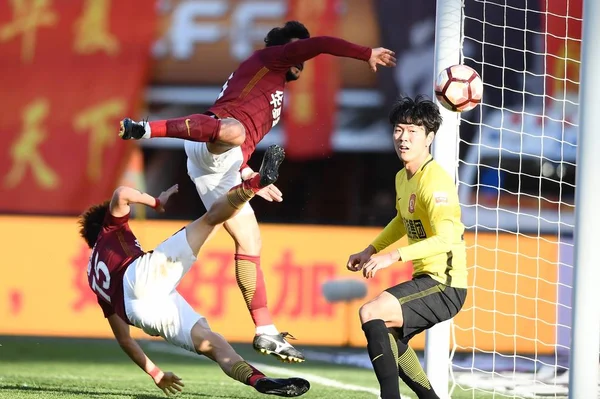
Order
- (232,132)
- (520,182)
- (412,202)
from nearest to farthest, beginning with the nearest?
1. (412,202)
2. (232,132)
3. (520,182)

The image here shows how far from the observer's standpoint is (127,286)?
480 centimetres

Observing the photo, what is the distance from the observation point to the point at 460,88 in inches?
198

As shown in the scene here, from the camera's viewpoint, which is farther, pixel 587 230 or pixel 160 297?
pixel 160 297

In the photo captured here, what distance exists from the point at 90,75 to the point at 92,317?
90.1 inches

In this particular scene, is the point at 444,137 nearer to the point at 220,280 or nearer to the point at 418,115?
the point at 418,115

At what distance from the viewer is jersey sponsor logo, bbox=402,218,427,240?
179 inches

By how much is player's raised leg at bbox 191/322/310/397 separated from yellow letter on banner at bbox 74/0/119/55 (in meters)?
5.28

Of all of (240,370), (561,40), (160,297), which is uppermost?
(561,40)

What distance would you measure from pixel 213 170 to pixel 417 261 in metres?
1.51

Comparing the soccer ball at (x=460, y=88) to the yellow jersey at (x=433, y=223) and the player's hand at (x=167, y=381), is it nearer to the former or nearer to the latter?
the yellow jersey at (x=433, y=223)

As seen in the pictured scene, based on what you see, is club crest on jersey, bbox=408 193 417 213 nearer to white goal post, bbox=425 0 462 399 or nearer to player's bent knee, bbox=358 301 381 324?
player's bent knee, bbox=358 301 381 324

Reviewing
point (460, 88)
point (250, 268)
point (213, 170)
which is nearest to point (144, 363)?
point (250, 268)

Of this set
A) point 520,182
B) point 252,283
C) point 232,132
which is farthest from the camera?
point 520,182

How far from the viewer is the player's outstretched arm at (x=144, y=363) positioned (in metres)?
5.22
